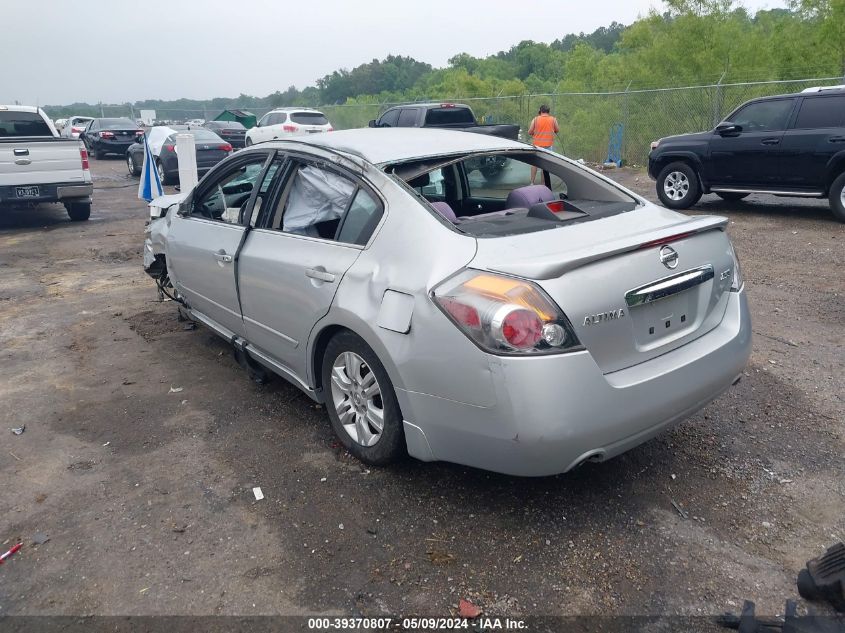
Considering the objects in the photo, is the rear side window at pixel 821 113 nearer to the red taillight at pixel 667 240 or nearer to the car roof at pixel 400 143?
the car roof at pixel 400 143

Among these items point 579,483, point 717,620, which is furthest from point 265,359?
point 717,620

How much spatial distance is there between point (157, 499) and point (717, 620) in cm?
255

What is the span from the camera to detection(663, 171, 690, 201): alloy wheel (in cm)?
1137

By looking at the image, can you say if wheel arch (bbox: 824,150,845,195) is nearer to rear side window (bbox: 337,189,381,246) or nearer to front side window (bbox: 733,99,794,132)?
front side window (bbox: 733,99,794,132)

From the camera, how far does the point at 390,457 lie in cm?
341

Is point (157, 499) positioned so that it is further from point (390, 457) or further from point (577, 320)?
point (577, 320)

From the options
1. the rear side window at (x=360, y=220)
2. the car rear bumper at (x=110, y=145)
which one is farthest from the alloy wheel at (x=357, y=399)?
the car rear bumper at (x=110, y=145)

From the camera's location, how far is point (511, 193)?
13.3ft

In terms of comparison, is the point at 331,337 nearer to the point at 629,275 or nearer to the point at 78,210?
the point at 629,275

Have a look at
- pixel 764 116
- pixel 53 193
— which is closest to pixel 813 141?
pixel 764 116

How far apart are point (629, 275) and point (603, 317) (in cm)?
26

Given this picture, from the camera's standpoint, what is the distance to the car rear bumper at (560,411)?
2.67m

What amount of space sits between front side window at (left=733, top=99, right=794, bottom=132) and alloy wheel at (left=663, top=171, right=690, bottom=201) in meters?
1.14

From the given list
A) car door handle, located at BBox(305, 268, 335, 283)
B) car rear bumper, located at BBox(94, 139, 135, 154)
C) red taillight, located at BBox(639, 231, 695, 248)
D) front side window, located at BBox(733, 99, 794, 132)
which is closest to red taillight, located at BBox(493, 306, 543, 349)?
red taillight, located at BBox(639, 231, 695, 248)
